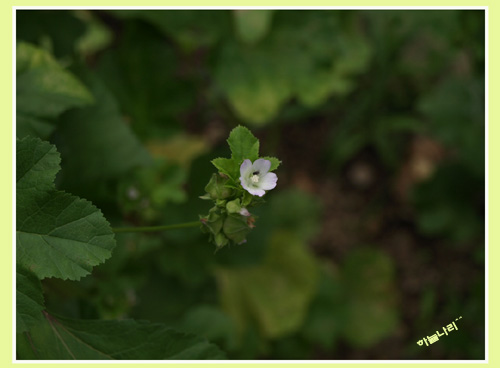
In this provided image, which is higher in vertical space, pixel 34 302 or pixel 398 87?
pixel 398 87

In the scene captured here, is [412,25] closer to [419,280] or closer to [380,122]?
[380,122]

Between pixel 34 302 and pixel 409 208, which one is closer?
pixel 34 302

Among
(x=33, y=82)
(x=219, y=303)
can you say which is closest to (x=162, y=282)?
(x=219, y=303)

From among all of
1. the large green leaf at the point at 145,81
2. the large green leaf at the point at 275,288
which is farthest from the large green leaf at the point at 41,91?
the large green leaf at the point at 275,288

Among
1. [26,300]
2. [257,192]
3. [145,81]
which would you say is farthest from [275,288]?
[257,192]

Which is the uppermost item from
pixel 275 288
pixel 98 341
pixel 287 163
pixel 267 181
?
pixel 287 163

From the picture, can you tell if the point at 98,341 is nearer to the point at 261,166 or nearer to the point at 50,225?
the point at 50,225
